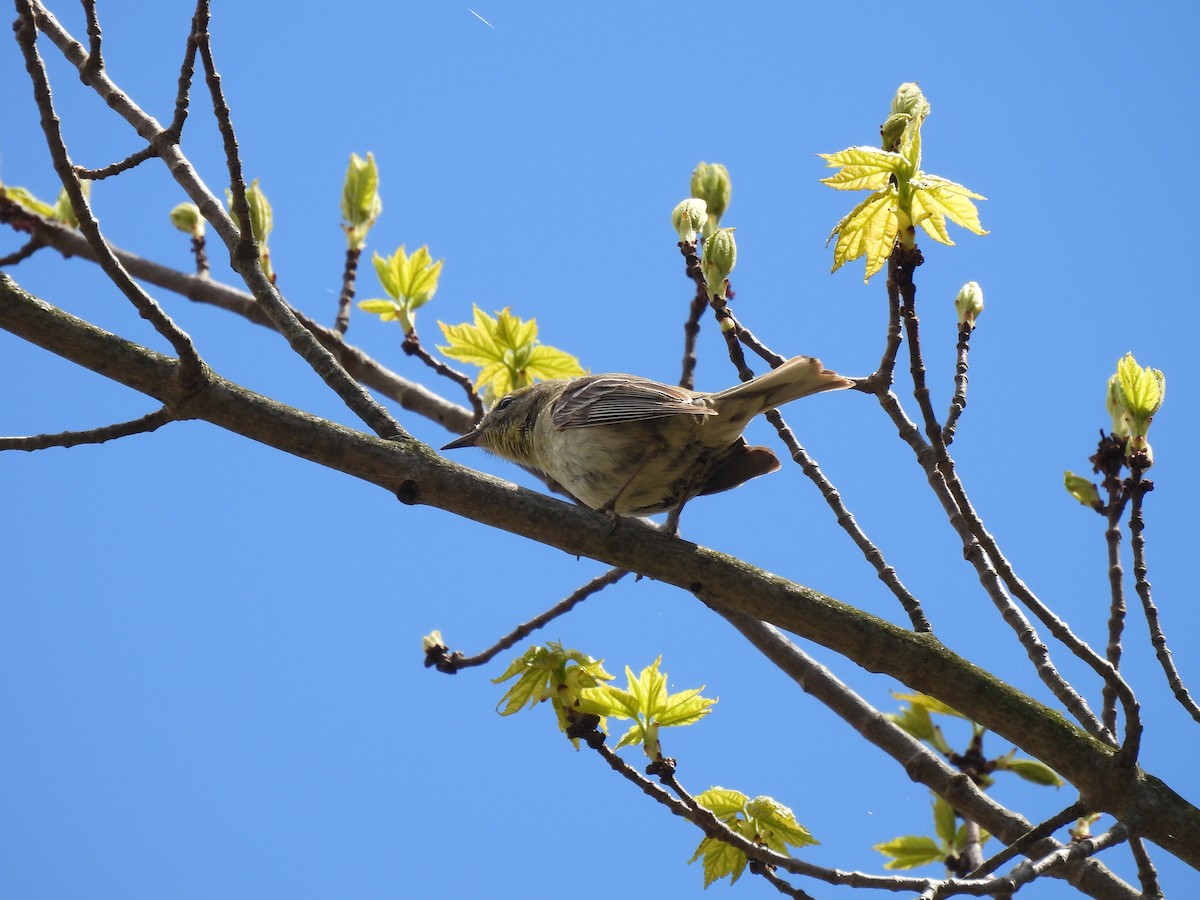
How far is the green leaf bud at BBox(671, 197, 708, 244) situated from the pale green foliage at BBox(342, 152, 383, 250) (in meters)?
1.78

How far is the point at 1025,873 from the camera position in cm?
270

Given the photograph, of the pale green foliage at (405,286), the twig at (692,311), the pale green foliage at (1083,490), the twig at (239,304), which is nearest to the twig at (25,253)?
the twig at (239,304)

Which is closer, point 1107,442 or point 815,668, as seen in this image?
point 1107,442

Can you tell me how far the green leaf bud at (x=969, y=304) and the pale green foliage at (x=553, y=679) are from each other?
1613 mm

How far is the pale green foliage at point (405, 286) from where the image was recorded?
4.95m

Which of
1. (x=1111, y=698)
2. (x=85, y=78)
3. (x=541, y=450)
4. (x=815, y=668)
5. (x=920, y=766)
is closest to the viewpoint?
(x=1111, y=698)

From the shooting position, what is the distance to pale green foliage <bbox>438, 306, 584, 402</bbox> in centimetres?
471

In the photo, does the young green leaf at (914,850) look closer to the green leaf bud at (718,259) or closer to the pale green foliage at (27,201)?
the green leaf bud at (718,259)

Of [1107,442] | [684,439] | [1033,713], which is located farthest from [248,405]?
[1107,442]

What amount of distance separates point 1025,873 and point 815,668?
1.56m

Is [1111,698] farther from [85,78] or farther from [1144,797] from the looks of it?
[85,78]

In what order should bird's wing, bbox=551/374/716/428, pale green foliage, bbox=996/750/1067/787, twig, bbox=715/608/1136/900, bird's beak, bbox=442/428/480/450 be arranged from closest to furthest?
twig, bbox=715/608/1136/900
bird's wing, bbox=551/374/716/428
pale green foliage, bbox=996/750/1067/787
bird's beak, bbox=442/428/480/450

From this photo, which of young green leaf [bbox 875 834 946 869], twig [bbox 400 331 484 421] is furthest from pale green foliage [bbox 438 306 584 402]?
young green leaf [bbox 875 834 946 869]

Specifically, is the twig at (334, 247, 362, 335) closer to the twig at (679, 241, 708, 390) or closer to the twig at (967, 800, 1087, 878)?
the twig at (679, 241, 708, 390)
